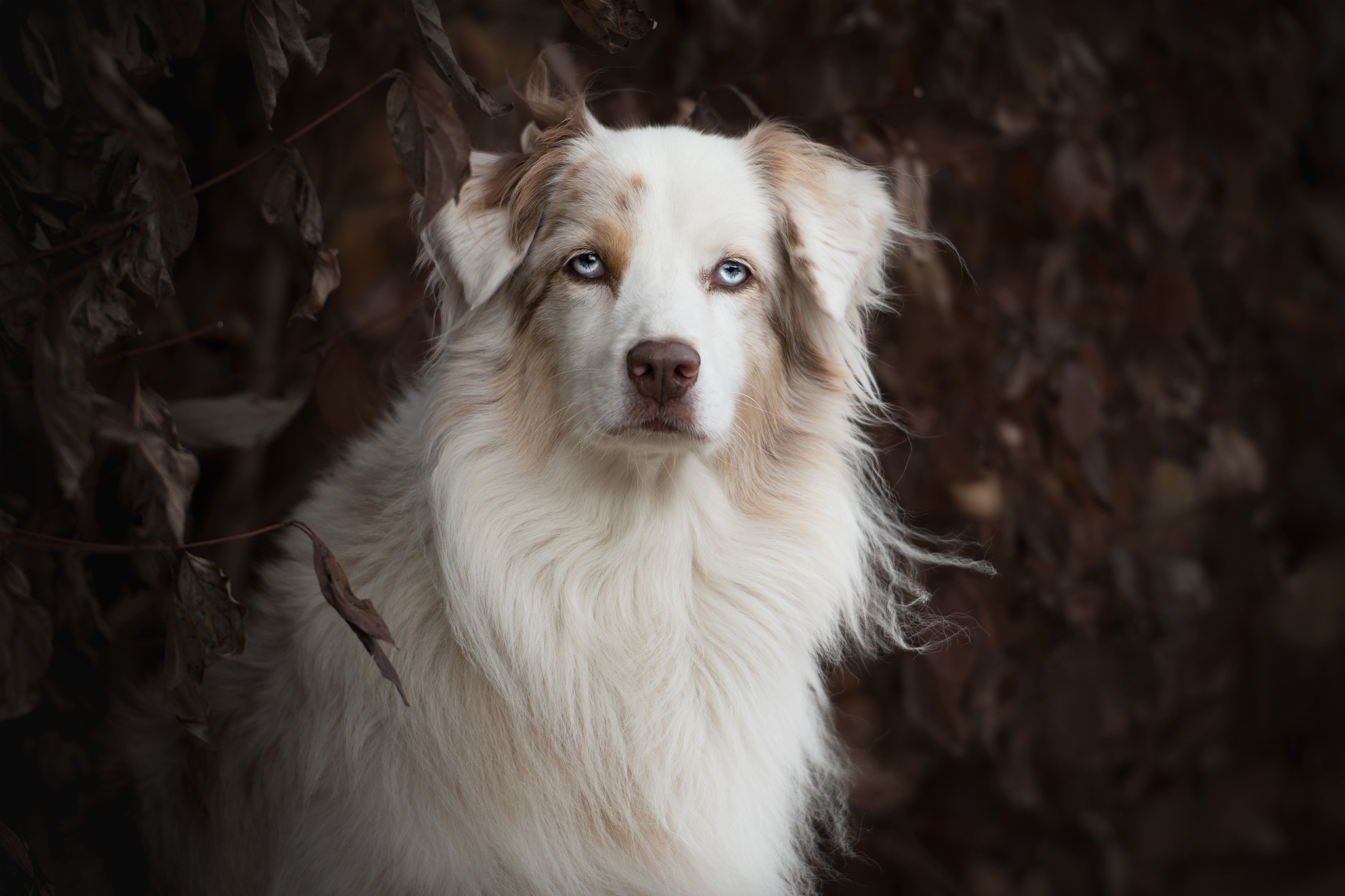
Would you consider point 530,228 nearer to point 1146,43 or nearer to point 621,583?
point 621,583

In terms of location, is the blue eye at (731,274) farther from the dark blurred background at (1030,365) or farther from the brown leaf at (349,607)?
the brown leaf at (349,607)

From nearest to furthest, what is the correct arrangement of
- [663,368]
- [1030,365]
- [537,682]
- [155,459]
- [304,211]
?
[155,459] < [304,211] < [663,368] < [537,682] < [1030,365]

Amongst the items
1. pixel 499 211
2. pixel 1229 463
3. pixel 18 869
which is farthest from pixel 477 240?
pixel 1229 463

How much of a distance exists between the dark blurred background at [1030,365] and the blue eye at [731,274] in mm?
654

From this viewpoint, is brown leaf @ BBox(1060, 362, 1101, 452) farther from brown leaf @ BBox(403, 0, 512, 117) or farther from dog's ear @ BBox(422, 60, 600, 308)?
brown leaf @ BBox(403, 0, 512, 117)

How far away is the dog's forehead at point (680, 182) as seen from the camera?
1783 mm

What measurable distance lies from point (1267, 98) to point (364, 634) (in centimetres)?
259

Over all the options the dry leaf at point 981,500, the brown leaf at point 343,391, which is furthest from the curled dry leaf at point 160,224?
the dry leaf at point 981,500

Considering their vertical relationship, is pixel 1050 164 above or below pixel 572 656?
above

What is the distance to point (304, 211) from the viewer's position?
4.77 ft

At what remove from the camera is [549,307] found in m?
1.82

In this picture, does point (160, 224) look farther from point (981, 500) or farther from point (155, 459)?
point (981, 500)

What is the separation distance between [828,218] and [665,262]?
0.37 metres

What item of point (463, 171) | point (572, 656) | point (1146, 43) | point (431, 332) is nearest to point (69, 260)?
point (431, 332)
